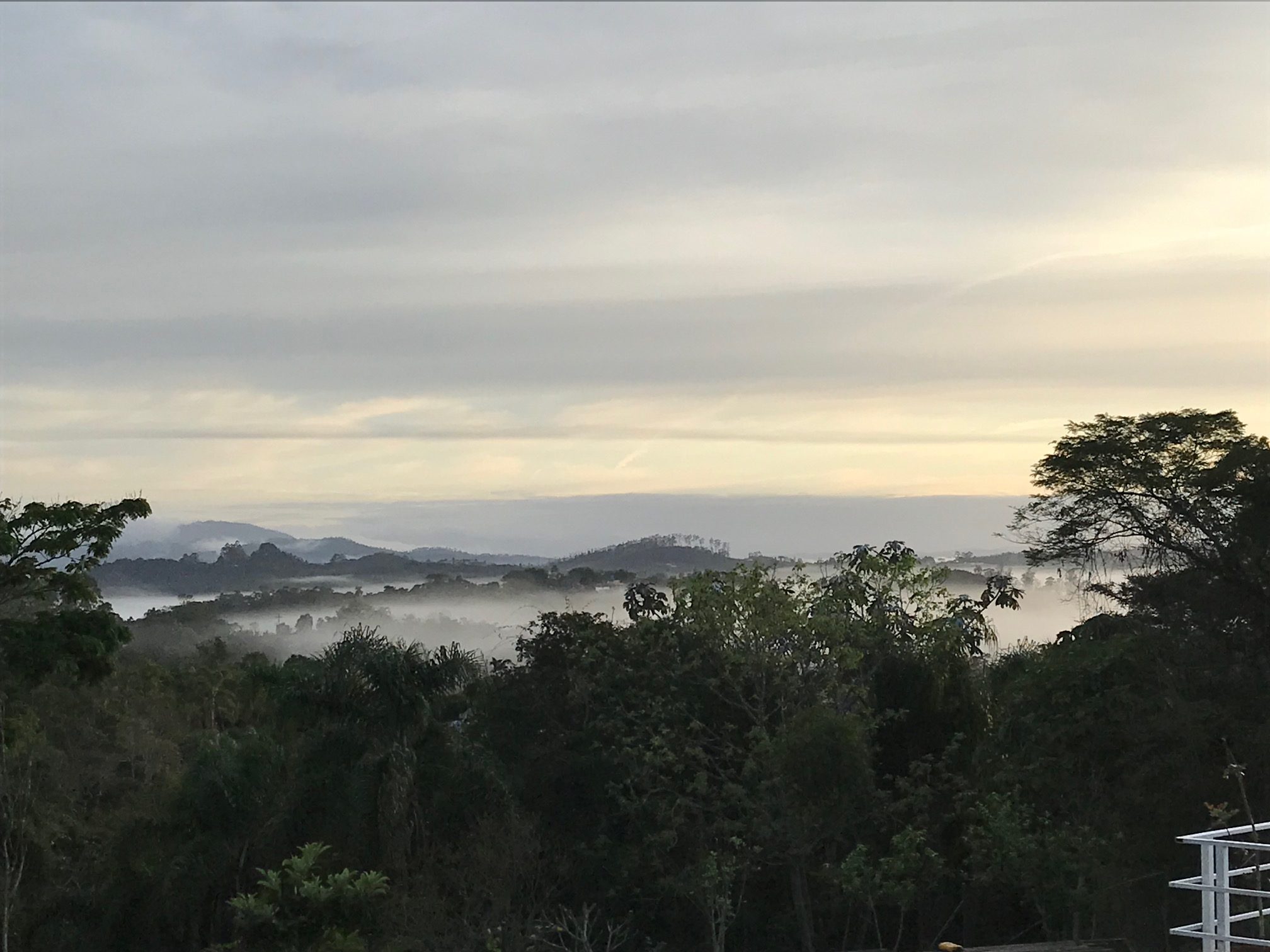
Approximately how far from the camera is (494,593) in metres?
105

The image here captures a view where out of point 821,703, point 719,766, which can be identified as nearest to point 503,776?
point 719,766

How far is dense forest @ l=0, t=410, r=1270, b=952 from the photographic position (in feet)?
68.2

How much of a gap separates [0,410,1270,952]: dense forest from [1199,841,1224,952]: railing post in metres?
11.8

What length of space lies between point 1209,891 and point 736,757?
20770 mm

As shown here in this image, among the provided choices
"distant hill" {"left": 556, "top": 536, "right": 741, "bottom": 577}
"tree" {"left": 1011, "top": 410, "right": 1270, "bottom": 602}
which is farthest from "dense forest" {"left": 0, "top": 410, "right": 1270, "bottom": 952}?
"distant hill" {"left": 556, "top": 536, "right": 741, "bottom": 577}

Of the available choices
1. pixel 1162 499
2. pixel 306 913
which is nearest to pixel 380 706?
pixel 306 913

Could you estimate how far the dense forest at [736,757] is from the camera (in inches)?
818

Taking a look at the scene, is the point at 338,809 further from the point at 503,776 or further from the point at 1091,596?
the point at 1091,596

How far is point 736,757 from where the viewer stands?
93.4 feet

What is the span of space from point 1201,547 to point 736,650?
10424 millimetres

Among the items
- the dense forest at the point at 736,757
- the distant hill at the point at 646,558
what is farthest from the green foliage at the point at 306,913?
the distant hill at the point at 646,558

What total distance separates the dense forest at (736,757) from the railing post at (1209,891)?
11.8 metres

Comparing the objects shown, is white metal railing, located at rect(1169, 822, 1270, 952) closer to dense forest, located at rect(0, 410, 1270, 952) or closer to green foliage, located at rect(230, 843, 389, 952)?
green foliage, located at rect(230, 843, 389, 952)

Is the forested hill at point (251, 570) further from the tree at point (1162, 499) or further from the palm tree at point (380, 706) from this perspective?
the tree at point (1162, 499)
